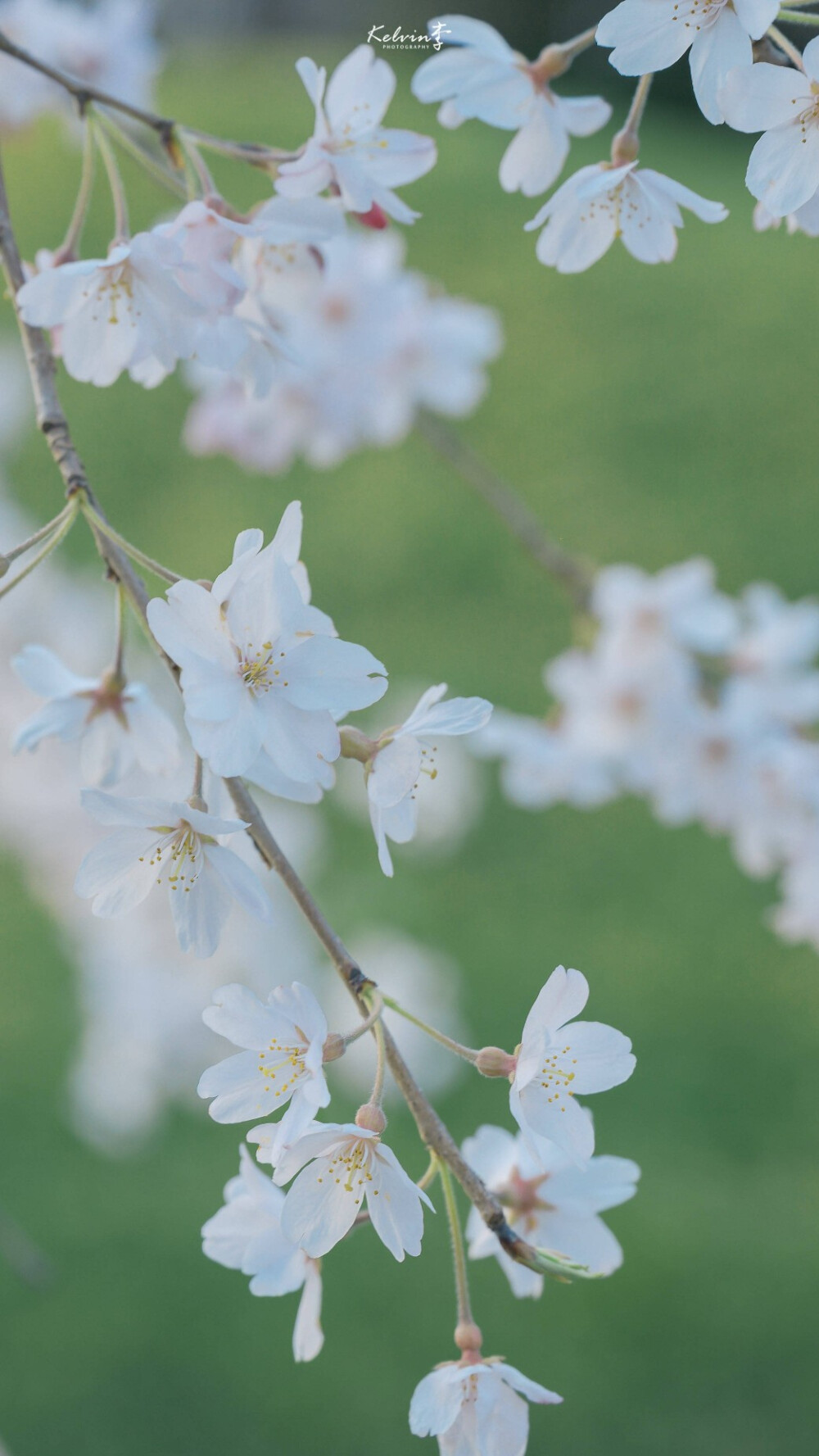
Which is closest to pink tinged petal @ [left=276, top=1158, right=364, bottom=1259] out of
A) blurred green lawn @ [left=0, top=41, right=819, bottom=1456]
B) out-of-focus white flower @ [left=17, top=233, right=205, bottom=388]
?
out-of-focus white flower @ [left=17, top=233, right=205, bottom=388]

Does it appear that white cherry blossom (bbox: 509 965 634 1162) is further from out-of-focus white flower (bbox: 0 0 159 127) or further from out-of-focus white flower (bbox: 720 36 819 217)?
out-of-focus white flower (bbox: 0 0 159 127)

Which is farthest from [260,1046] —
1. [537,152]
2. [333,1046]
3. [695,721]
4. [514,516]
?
[695,721]

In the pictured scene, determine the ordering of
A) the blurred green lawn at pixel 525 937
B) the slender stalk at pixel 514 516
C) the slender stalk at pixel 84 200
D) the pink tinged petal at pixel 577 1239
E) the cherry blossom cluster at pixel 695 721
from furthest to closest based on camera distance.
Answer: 1. the blurred green lawn at pixel 525 937
2. the cherry blossom cluster at pixel 695 721
3. the slender stalk at pixel 514 516
4. the slender stalk at pixel 84 200
5. the pink tinged petal at pixel 577 1239

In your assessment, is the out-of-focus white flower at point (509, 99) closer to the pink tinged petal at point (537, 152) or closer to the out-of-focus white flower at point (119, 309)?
the pink tinged petal at point (537, 152)

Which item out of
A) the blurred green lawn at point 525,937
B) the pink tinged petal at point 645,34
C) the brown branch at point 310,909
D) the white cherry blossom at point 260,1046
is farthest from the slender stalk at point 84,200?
the blurred green lawn at point 525,937

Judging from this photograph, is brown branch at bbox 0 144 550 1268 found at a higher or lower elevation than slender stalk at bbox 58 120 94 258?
lower

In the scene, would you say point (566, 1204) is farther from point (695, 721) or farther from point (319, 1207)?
point (695, 721)
